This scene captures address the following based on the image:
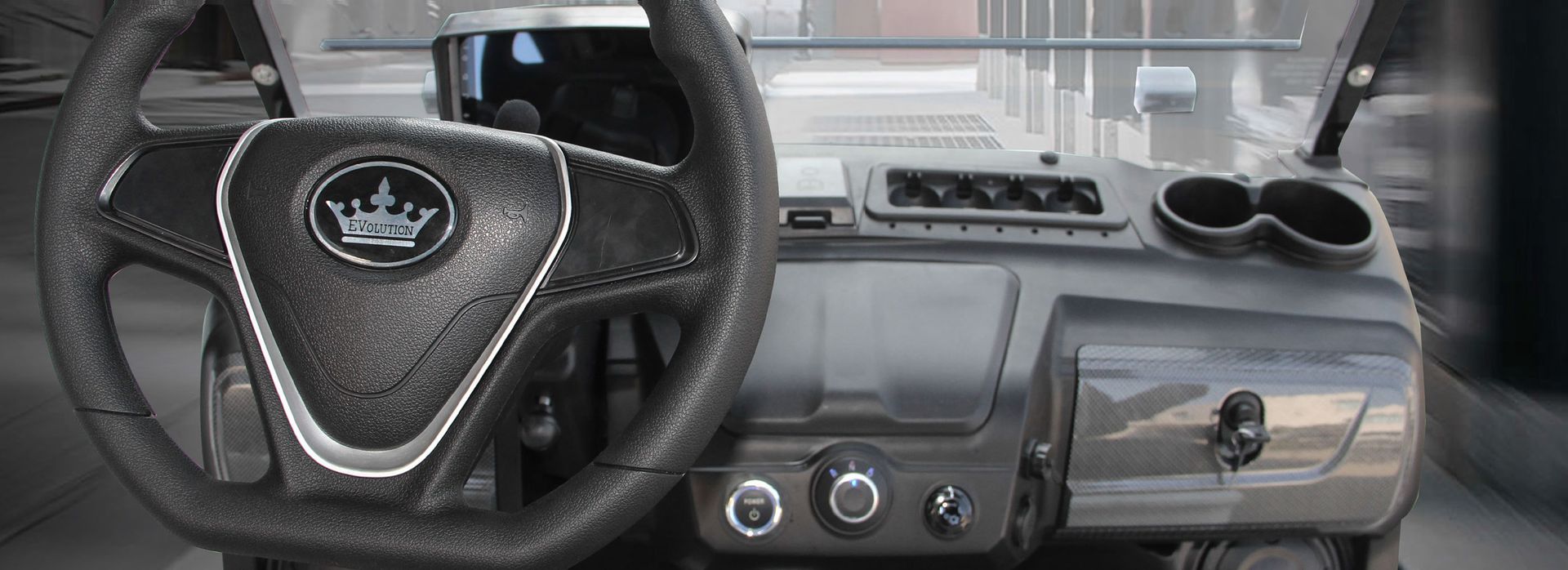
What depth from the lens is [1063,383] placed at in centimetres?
120

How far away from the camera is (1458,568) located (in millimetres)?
2160

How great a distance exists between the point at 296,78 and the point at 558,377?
28.7 inches

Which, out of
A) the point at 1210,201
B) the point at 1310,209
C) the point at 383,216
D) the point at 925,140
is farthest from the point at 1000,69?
the point at 383,216

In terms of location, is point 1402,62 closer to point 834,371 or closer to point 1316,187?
point 1316,187

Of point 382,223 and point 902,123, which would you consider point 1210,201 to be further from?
point 382,223

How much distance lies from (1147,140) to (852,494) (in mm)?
729

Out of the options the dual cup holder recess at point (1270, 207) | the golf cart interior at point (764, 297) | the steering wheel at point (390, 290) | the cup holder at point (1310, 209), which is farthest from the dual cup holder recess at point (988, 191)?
the steering wheel at point (390, 290)

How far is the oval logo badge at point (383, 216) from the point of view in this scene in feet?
2.63

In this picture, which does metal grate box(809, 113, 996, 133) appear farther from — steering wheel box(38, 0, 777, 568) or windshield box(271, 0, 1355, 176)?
steering wheel box(38, 0, 777, 568)

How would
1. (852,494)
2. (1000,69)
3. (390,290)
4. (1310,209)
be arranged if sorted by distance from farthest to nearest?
(1000,69)
(1310,209)
(852,494)
(390,290)

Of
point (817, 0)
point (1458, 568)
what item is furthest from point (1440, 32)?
point (817, 0)

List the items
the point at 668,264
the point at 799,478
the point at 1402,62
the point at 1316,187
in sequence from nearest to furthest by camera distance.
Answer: the point at 668,264 < the point at 799,478 < the point at 1316,187 < the point at 1402,62

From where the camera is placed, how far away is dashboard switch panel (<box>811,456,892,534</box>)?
1126 mm

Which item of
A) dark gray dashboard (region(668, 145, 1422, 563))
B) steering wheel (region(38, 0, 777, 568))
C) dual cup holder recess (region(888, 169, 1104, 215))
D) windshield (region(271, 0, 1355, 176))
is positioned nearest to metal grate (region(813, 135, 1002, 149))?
windshield (region(271, 0, 1355, 176))
